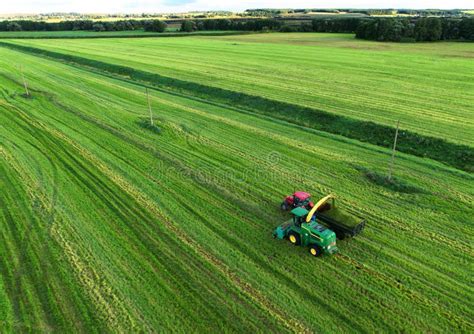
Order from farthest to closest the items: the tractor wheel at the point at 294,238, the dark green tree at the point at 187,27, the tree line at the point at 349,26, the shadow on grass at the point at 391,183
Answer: the dark green tree at the point at 187,27 < the tree line at the point at 349,26 < the shadow on grass at the point at 391,183 < the tractor wheel at the point at 294,238

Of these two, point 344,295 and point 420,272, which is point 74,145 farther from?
point 420,272

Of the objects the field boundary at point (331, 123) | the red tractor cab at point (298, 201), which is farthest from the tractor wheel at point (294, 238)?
the field boundary at point (331, 123)

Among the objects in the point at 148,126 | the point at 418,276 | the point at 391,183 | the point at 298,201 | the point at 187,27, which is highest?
the point at 187,27

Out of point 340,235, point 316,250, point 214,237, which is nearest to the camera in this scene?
point 316,250

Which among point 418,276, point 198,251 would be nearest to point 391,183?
point 418,276

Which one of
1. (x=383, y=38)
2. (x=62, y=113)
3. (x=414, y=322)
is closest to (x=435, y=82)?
(x=414, y=322)

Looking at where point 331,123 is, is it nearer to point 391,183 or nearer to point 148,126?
point 391,183

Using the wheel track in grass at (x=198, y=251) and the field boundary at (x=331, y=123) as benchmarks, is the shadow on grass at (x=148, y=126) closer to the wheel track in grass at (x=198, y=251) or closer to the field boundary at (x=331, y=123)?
the wheel track in grass at (x=198, y=251)
